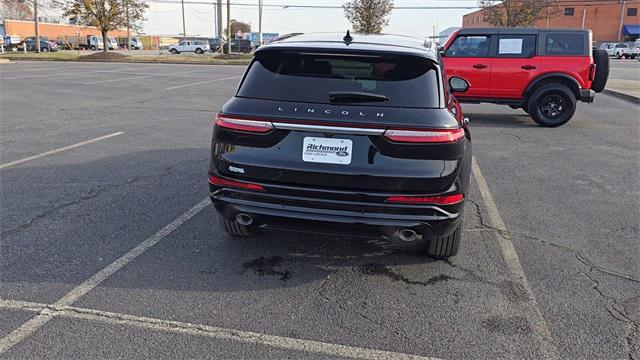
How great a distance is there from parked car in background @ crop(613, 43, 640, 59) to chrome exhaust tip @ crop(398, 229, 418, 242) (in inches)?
2378

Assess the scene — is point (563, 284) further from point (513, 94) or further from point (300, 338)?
point (513, 94)

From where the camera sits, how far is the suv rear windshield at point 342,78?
3.47 m

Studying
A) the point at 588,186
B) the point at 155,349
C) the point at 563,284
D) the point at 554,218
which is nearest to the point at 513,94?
the point at 588,186

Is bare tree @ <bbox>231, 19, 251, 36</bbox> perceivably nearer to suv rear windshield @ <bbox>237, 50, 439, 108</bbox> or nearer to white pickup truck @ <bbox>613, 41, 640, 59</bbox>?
white pickup truck @ <bbox>613, 41, 640, 59</bbox>

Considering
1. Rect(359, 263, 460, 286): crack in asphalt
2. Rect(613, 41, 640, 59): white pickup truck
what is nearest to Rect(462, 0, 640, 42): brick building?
Rect(613, 41, 640, 59): white pickup truck

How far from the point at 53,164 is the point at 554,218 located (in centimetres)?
615

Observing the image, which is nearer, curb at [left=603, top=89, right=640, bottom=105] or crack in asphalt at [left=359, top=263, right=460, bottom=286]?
crack in asphalt at [left=359, top=263, right=460, bottom=286]

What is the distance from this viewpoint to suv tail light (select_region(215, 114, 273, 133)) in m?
3.38

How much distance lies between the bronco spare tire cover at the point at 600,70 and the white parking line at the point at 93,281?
921cm

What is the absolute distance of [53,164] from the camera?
671 cm

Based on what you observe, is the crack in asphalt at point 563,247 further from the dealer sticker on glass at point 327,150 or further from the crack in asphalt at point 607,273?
the dealer sticker on glass at point 327,150

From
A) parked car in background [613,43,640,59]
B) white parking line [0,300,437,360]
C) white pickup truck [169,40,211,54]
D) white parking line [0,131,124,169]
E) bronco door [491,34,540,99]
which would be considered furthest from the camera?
white pickup truck [169,40,211,54]

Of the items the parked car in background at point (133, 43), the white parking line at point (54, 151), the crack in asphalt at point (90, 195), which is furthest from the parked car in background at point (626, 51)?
the parked car in background at point (133, 43)

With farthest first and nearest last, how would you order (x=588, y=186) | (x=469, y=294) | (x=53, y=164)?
(x=53, y=164) < (x=588, y=186) < (x=469, y=294)
